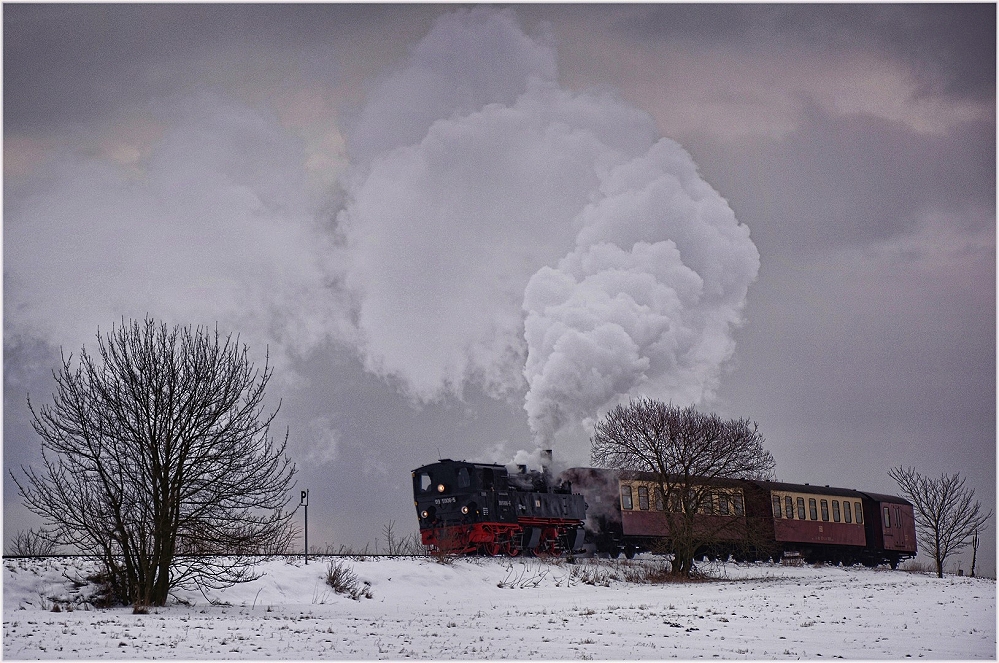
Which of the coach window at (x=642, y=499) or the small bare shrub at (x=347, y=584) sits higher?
the coach window at (x=642, y=499)

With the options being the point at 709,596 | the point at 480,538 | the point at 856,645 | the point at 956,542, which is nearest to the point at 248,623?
the point at 856,645

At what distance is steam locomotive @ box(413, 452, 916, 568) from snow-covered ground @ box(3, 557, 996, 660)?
2.74 meters

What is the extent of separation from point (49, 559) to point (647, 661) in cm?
1373

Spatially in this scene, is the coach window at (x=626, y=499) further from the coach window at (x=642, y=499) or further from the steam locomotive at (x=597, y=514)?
the coach window at (x=642, y=499)

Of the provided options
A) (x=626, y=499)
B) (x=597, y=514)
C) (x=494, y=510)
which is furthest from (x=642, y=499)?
(x=494, y=510)

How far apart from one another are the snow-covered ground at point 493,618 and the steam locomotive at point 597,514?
274cm

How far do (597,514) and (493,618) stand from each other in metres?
16.7

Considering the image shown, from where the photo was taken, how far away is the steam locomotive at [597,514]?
31797 mm

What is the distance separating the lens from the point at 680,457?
3186 cm

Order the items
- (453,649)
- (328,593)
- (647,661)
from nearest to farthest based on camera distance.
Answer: (647,661) → (453,649) → (328,593)

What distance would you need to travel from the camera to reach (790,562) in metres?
39.8

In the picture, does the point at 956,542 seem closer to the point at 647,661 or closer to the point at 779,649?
the point at 779,649

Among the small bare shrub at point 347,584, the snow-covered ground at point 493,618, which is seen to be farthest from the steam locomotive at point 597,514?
the small bare shrub at point 347,584

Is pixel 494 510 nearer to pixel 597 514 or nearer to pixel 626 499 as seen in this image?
pixel 597 514
